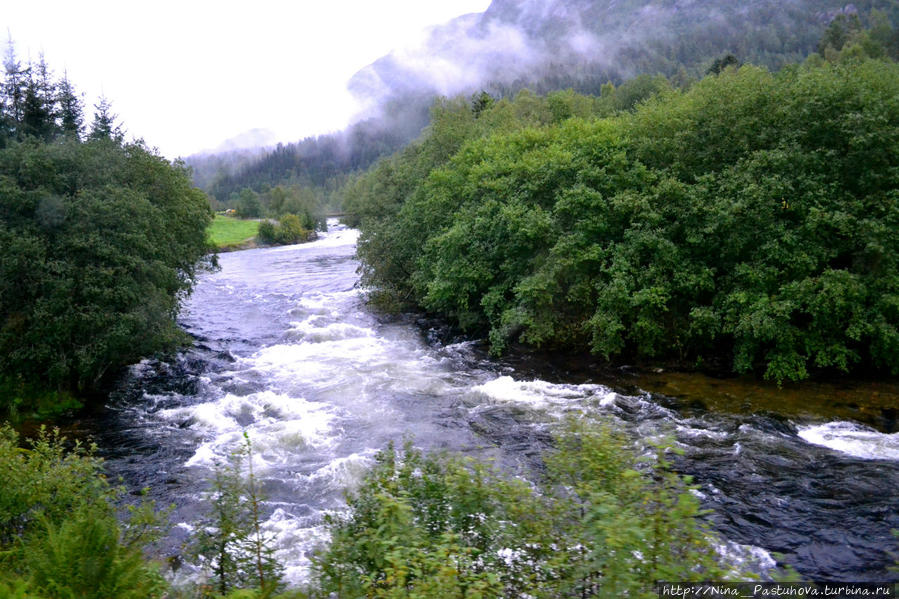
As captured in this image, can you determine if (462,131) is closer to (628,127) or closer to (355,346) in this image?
(628,127)

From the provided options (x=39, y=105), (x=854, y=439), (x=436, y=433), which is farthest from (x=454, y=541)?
(x=39, y=105)

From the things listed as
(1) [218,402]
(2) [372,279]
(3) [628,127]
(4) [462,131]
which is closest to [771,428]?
(3) [628,127]

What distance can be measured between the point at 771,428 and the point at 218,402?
661 inches

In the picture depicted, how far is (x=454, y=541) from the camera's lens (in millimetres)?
5926

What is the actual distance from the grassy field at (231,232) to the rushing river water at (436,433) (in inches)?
2235

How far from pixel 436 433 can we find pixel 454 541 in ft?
32.9

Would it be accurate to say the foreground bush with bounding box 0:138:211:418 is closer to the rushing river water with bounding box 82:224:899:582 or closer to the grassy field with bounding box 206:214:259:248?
the rushing river water with bounding box 82:224:899:582

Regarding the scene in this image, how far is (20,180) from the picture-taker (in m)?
19.0

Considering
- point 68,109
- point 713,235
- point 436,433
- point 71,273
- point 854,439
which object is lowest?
point 854,439

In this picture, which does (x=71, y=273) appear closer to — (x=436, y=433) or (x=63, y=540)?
(x=436, y=433)

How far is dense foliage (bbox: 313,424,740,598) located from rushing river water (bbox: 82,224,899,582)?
2580mm

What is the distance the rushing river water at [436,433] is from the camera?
1059cm

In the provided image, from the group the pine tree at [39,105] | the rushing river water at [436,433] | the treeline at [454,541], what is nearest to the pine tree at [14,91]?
the pine tree at [39,105]

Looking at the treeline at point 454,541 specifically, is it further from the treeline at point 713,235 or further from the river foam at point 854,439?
the treeline at point 713,235
